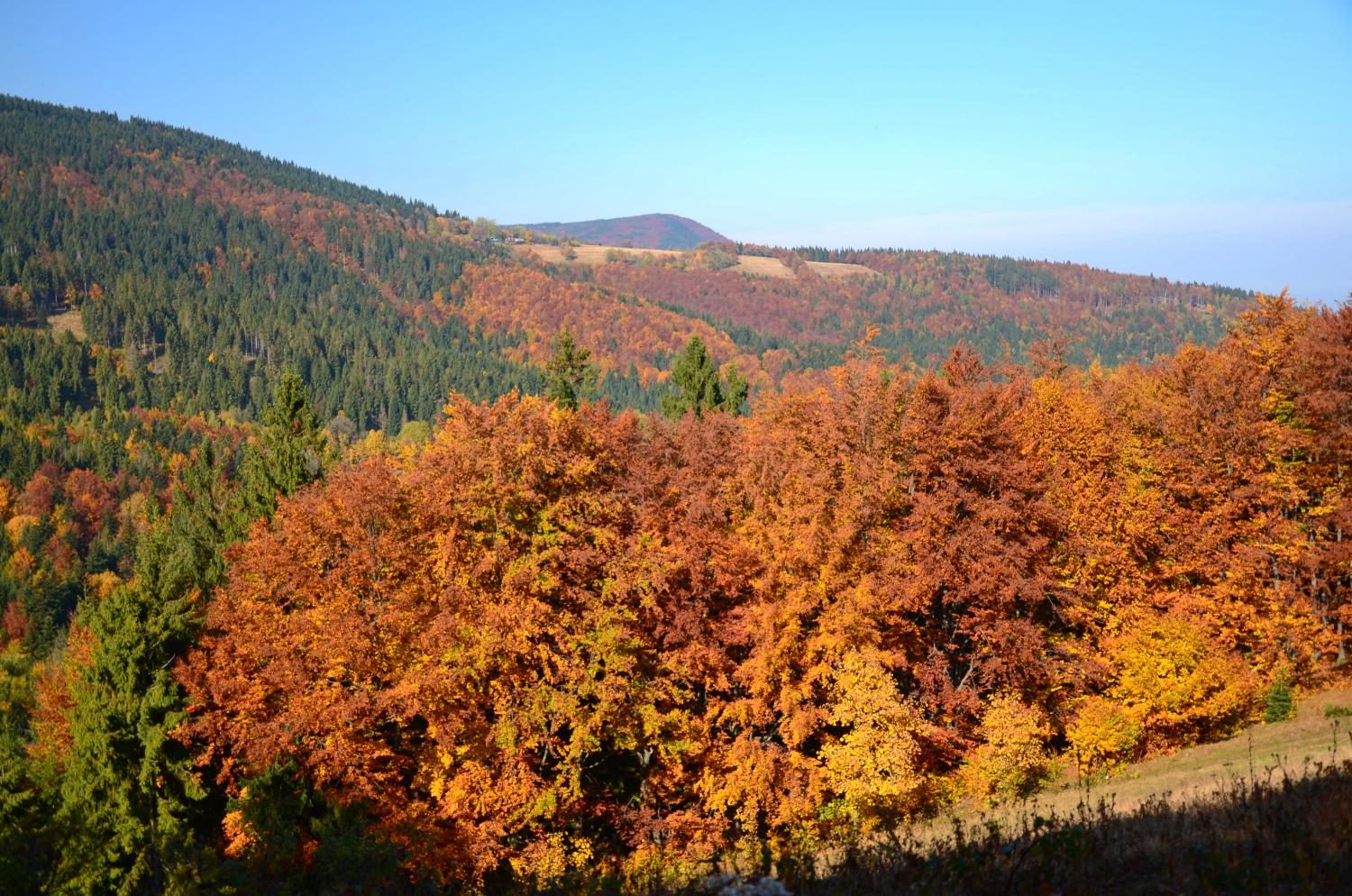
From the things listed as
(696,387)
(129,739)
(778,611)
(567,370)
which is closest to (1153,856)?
(778,611)

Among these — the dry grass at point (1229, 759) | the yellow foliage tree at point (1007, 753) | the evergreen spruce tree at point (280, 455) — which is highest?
the evergreen spruce tree at point (280, 455)

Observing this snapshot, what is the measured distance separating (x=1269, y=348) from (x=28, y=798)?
134 ft

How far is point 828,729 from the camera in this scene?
2869cm

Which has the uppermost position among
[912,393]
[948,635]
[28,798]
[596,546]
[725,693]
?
[912,393]

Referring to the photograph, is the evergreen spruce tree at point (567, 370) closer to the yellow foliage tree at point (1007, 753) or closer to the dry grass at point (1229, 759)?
the yellow foliage tree at point (1007, 753)

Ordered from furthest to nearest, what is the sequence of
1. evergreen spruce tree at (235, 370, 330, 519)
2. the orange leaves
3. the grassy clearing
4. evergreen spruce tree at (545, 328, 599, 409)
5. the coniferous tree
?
evergreen spruce tree at (545, 328, 599, 409) < evergreen spruce tree at (235, 370, 330, 519) < the coniferous tree < the orange leaves < the grassy clearing

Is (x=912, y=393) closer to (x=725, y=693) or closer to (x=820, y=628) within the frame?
(x=820, y=628)

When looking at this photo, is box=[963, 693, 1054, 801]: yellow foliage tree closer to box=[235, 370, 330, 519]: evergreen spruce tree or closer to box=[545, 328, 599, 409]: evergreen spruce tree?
box=[235, 370, 330, 519]: evergreen spruce tree

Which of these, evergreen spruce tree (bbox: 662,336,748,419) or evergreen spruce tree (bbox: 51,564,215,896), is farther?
evergreen spruce tree (bbox: 662,336,748,419)

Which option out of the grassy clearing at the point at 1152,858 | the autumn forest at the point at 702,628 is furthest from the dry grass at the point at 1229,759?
the grassy clearing at the point at 1152,858

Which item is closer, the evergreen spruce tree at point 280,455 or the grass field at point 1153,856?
the grass field at point 1153,856

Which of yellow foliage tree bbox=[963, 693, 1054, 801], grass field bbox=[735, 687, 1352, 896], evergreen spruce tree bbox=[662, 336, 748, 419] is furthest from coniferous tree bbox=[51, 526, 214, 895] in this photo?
evergreen spruce tree bbox=[662, 336, 748, 419]

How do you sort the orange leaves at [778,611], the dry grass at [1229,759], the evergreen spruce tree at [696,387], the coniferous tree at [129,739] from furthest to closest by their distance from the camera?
the evergreen spruce tree at [696,387] → the coniferous tree at [129,739] → the orange leaves at [778,611] → the dry grass at [1229,759]

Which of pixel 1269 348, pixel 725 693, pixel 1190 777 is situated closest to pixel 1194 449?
pixel 1269 348
